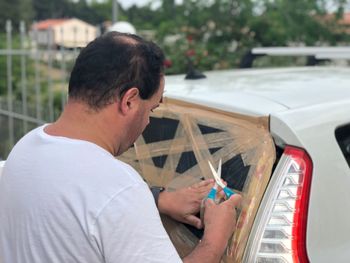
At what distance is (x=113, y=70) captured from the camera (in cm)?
141

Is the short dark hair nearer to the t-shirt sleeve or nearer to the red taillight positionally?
the t-shirt sleeve

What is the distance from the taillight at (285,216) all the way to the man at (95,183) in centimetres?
10

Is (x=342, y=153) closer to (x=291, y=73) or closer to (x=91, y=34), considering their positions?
(x=291, y=73)

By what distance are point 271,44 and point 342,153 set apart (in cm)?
825

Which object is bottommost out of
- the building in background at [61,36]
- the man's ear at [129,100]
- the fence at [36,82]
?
the fence at [36,82]

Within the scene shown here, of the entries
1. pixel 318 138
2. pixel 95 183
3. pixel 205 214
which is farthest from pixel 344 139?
pixel 95 183

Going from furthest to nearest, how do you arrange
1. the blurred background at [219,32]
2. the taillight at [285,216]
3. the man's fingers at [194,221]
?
the blurred background at [219,32] → the man's fingers at [194,221] → the taillight at [285,216]

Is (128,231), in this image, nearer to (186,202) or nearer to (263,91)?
(186,202)

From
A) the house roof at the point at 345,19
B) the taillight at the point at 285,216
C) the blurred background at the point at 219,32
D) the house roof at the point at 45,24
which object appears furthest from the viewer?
the house roof at the point at 345,19

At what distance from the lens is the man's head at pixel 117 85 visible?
55.4 inches

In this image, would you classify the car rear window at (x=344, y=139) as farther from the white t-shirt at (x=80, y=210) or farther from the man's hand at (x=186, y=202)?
the white t-shirt at (x=80, y=210)

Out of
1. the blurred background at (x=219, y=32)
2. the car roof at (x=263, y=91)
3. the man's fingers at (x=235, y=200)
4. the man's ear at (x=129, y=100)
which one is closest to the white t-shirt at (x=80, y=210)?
the man's ear at (x=129, y=100)

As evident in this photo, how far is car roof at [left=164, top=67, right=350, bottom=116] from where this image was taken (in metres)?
1.79

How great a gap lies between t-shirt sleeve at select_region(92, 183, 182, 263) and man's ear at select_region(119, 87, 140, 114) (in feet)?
0.75
